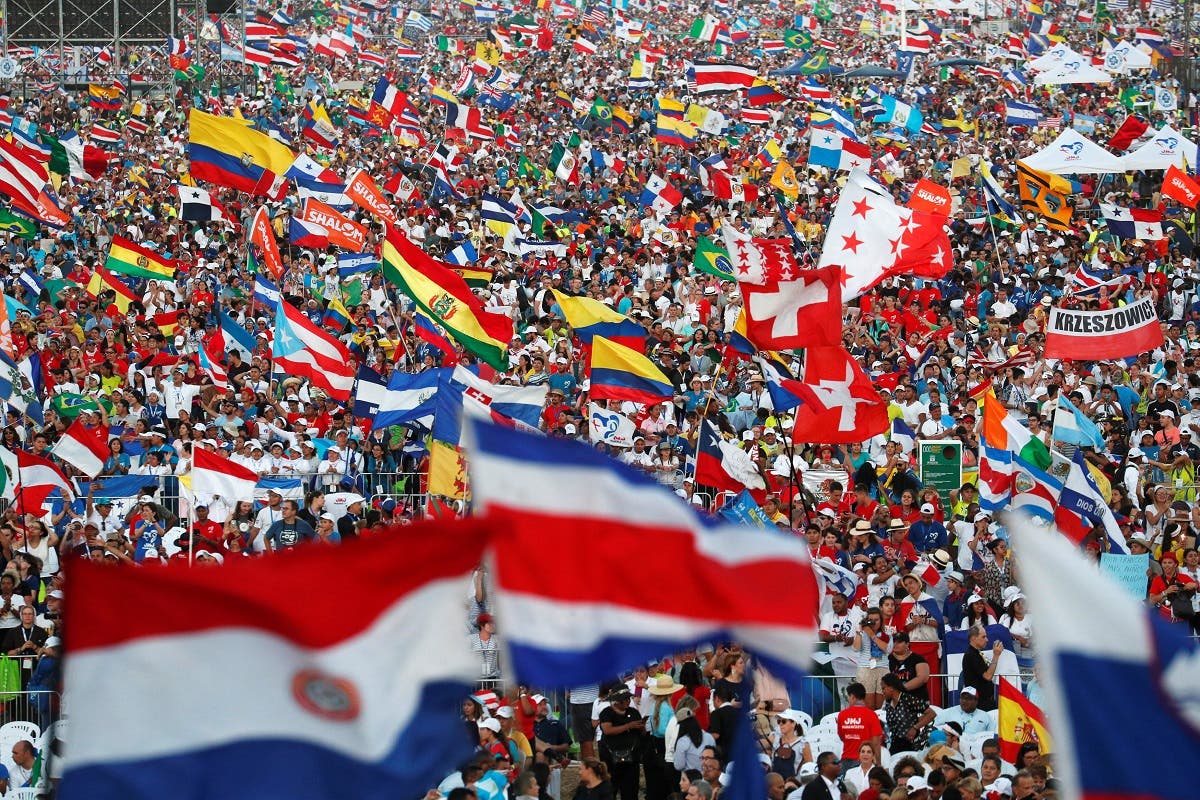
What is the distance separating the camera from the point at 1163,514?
588 inches

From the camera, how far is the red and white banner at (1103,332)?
17359mm

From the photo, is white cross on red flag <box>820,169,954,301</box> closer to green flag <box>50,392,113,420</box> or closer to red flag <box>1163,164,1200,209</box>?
green flag <box>50,392,113,420</box>

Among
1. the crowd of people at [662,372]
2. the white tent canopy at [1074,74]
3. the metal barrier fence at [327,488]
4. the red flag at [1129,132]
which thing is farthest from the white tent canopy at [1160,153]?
the white tent canopy at [1074,74]

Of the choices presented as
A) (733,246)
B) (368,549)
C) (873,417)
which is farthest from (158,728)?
(733,246)

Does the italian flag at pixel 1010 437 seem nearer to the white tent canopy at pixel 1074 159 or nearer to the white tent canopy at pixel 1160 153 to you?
the white tent canopy at pixel 1074 159

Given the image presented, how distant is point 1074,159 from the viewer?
30.2 metres

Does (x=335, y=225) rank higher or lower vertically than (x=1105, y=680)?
lower

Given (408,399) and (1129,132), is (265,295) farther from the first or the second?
(1129,132)

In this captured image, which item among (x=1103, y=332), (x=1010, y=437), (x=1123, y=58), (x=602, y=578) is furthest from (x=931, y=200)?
(x=1123, y=58)

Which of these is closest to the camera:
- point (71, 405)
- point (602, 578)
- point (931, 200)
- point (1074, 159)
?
point (602, 578)

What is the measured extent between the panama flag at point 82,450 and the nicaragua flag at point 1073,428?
26.6ft

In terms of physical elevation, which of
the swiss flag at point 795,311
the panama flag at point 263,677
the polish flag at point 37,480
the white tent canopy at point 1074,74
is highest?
the panama flag at point 263,677

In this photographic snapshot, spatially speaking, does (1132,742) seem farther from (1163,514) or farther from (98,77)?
(98,77)

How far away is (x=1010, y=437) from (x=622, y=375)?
3656 mm
